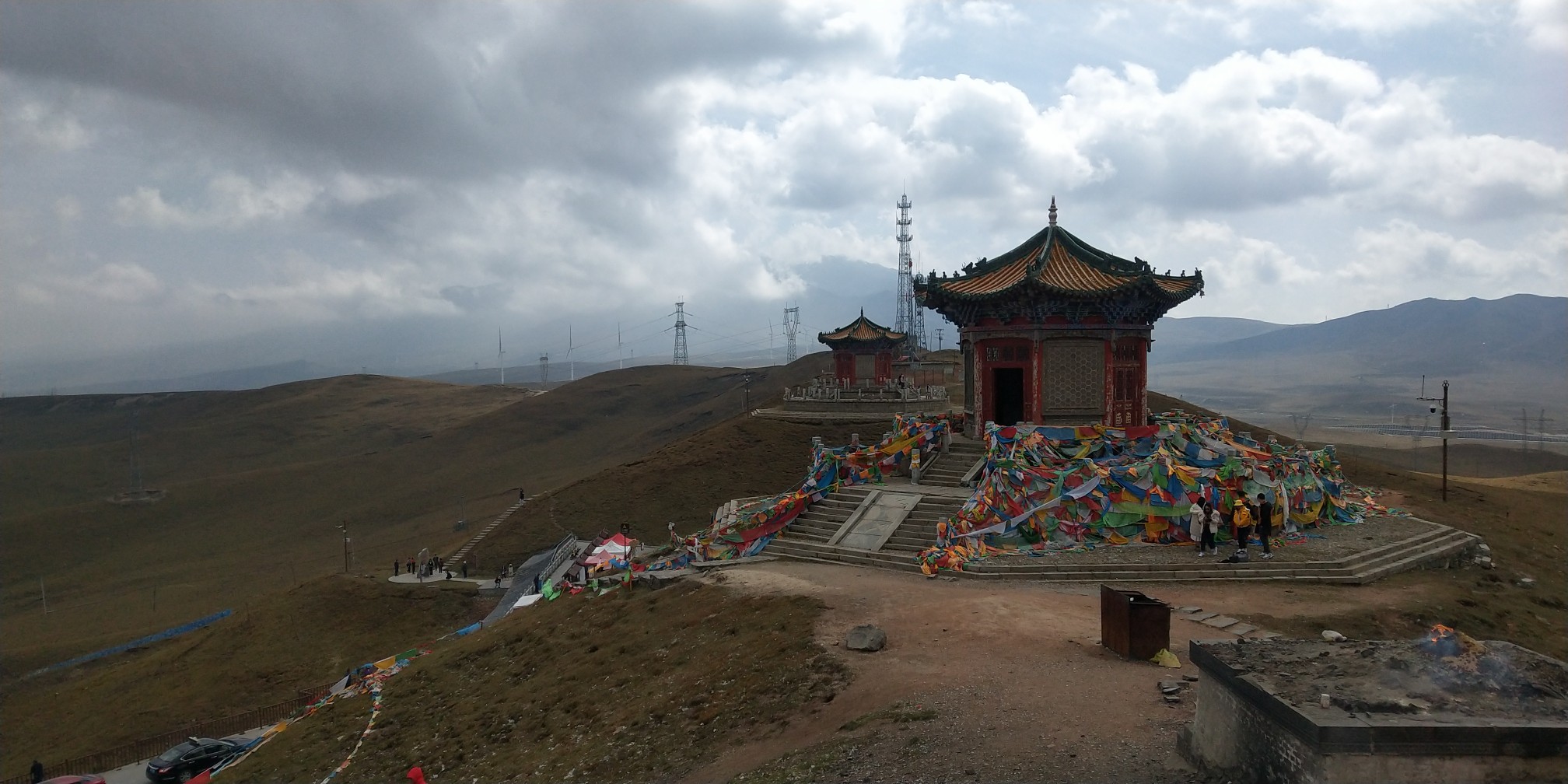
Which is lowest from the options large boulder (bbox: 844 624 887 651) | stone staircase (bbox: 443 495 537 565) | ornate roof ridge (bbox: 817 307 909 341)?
stone staircase (bbox: 443 495 537 565)

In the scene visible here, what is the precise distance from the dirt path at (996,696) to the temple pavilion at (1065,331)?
9.53 m

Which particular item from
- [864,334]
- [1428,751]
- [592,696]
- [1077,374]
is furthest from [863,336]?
[1428,751]

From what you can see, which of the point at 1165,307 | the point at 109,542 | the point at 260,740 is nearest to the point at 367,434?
the point at 109,542

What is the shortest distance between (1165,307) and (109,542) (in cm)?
6471

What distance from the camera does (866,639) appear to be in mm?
13047

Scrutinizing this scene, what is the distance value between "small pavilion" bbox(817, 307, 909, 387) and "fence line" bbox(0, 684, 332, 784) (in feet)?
136

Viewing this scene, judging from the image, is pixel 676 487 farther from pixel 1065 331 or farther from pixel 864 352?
pixel 864 352

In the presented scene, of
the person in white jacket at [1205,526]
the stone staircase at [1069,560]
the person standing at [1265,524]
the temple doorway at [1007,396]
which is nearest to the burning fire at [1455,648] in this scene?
the stone staircase at [1069,560]

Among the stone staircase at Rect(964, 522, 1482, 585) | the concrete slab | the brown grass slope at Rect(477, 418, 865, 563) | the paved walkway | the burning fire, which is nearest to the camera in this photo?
the burning fire

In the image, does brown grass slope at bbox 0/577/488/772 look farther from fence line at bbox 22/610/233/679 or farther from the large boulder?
the large boulder

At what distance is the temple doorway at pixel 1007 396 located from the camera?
2664 centimetres

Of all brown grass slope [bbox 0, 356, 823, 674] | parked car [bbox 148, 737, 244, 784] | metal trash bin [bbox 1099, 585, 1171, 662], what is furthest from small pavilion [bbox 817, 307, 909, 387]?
metal trash bin [bbox 1099, 585, 1171, 662]

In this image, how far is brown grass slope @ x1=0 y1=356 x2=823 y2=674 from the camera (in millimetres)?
42688

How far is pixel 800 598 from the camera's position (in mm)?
16391
